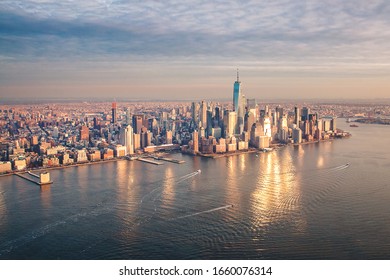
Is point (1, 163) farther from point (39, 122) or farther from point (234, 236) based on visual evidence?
point (234, 236)

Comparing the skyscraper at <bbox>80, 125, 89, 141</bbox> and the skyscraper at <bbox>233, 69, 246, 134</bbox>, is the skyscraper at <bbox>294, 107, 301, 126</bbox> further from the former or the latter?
the skyscraper at <bbox>80, 125, 89, 141</bbox>

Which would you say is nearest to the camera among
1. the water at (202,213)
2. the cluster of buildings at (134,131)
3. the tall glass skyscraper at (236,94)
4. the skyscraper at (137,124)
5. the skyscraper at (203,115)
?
the water at (202,213)

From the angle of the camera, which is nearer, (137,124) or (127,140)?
(127,140)

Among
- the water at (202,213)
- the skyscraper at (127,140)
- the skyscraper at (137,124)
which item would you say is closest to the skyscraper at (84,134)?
the skyscraper at (137,124)

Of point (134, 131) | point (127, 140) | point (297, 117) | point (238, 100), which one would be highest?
point (238, 100)

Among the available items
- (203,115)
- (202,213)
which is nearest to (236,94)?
(203,115)

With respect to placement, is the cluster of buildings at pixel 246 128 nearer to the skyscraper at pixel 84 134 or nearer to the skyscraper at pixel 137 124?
the skyscraper at pixel 137 124

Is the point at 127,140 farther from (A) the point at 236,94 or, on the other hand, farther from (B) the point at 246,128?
(A) the point at 236,94

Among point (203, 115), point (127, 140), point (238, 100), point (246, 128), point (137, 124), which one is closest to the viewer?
point (127, 140)
